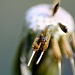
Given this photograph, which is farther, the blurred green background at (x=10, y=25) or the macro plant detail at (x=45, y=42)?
the blurred green background at (x=10, y=25)

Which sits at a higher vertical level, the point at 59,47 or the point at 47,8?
the point at 47,8

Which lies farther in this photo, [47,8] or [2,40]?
[2,40]

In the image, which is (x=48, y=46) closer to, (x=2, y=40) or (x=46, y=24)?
(x=46, y=24)

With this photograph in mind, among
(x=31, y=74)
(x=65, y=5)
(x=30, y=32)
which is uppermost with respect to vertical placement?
(x=65, y=5)

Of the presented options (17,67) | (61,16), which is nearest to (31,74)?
(17,67)

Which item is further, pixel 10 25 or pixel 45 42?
pixel 10 25

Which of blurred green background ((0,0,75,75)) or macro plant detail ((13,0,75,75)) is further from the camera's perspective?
blurred green background ((0,0,75,75))
